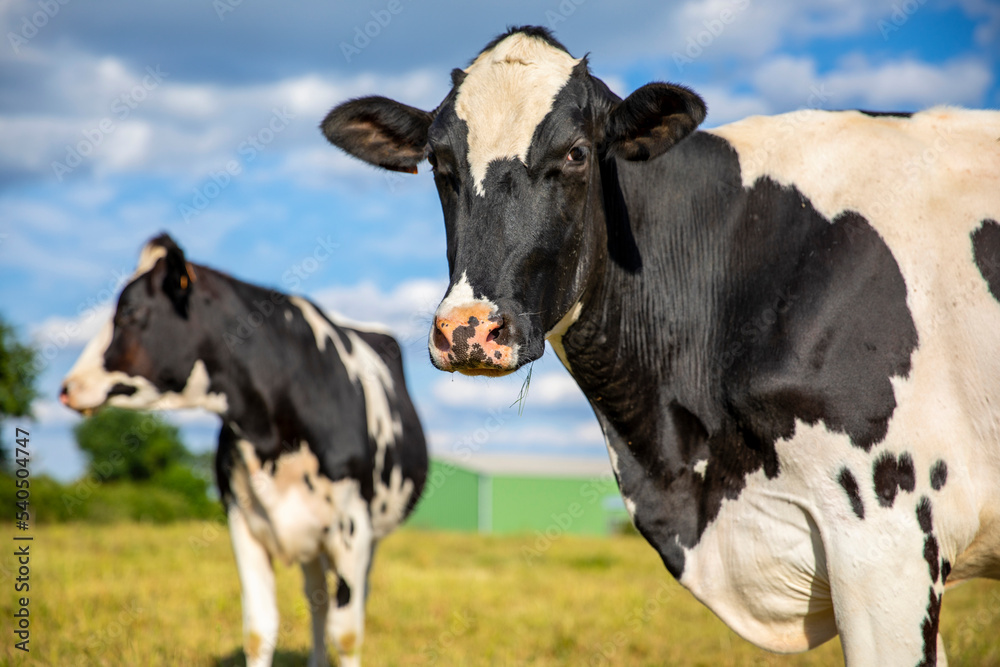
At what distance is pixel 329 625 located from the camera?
20.6ft

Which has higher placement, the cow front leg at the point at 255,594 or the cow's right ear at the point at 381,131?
the cow's right ear at the point at 381,131

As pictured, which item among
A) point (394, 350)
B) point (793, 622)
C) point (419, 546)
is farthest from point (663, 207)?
point (419, 546)

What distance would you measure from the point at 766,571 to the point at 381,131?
96.8 inches

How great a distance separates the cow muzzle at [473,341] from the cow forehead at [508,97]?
524 mm

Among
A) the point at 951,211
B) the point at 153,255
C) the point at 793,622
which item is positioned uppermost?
the point at 153,255

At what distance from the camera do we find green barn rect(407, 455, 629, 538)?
86.3 ft

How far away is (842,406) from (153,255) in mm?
5543

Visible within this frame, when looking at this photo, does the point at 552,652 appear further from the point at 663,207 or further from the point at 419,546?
the point at 419,546

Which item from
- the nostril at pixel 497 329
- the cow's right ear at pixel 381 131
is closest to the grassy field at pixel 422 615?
the cow's right ear at pixel 381 131

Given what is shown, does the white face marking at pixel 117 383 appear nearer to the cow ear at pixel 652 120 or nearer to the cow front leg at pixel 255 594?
the cow front leg at pixel 255 594

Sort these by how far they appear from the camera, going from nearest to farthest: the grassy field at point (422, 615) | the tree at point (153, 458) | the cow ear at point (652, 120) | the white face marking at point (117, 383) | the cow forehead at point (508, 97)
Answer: the cow forehead at point (508, 97), the cow ear at point (652, 120), the grassy field at point (422, 615), the white face marking at point (117, 383), the tree at point (153, 458)

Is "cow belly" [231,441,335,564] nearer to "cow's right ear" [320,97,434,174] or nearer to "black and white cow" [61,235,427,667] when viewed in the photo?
"black and white cow" [61,235,427,667]

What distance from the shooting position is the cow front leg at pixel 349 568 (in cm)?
620

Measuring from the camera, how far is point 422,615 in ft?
25.6
